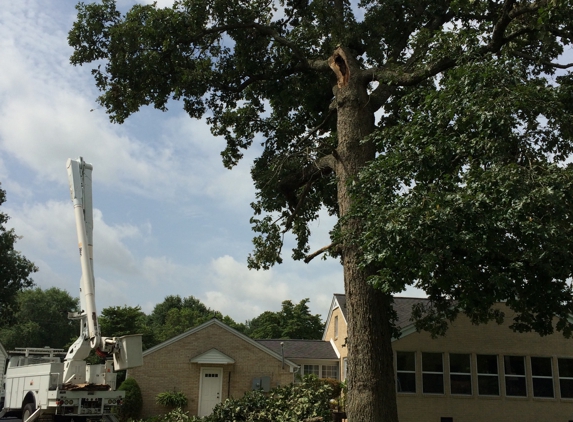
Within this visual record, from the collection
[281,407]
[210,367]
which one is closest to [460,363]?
[281,407]

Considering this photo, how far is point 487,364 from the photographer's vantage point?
22.1m

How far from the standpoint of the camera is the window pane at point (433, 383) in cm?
2180

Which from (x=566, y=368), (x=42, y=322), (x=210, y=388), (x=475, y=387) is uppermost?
(x=42, y=322)

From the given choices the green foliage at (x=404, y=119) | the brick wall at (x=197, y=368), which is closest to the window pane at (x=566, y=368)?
the green foliage at (x=404, y=119)

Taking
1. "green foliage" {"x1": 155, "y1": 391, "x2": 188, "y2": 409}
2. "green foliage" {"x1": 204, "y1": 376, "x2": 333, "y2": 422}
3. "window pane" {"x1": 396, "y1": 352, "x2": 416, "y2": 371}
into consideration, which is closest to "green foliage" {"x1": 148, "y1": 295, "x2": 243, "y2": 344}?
"green foliage" {"x1": 155, "y1": 391, "x2": 188, "y2": 409}

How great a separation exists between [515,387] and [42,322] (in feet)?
218

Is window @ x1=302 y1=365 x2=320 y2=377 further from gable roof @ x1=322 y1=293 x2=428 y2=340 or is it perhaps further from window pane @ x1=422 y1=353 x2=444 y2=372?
window pane @ x1=422 y1=353 x2=444 y2=372

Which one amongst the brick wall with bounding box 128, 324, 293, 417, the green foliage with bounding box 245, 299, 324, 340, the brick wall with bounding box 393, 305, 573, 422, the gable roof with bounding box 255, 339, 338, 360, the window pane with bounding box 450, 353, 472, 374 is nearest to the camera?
the brick wall with bounding box 393, 305, 573, 422

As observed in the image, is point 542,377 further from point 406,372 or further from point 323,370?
point 323,370

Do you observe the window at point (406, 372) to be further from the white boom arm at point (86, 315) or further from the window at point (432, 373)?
the white boom arm at point (86, 315)

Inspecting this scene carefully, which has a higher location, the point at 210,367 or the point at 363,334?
the point at 363,334

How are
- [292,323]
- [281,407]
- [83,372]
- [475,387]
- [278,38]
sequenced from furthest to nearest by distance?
[292,323], [475,387], [278,38], [281,407], [83,372]

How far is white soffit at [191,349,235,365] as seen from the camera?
25250 millimetres

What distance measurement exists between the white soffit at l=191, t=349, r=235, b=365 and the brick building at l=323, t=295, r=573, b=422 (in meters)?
7.86
